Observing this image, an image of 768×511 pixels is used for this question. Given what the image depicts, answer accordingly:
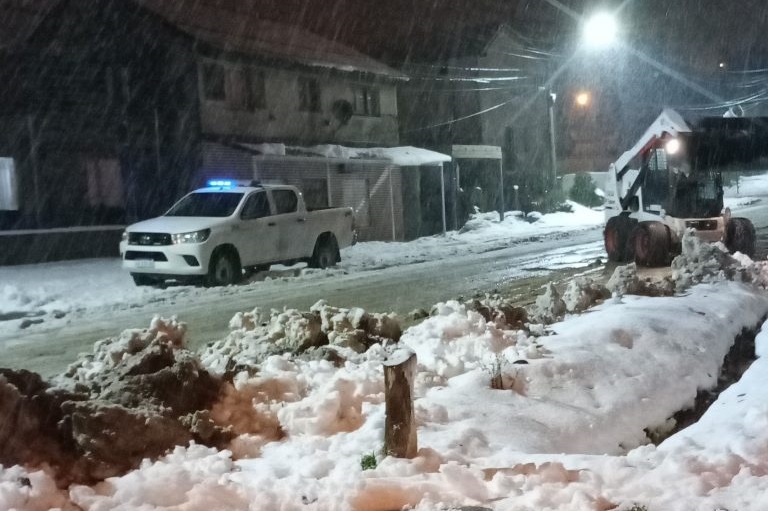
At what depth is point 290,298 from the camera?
43.5ft

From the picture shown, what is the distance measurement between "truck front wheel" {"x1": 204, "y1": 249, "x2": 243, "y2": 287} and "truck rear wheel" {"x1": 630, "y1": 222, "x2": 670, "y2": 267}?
7864mm

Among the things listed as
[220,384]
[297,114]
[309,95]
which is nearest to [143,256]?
[220,384]

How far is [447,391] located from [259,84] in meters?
20.5

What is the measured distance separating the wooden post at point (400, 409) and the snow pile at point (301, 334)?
2.29 m

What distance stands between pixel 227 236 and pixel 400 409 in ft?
34.9

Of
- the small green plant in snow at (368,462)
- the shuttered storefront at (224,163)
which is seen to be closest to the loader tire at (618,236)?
the shuttered storefront at (224,163)

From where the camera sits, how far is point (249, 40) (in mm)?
25953

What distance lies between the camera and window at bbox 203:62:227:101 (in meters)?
23.8

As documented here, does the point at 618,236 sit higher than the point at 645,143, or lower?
lower

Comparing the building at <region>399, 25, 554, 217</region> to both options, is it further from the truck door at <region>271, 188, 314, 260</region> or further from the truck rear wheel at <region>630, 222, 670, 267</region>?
the truck rear wheel at <region>630, 222, 670, 267</region>

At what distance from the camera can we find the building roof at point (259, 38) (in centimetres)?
2403

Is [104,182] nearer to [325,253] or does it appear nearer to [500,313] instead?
[325,253]

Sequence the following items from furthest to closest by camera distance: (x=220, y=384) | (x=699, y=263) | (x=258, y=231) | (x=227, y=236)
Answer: (x=258, y=231)
(x=227, y=236)
(x=699, y=263)
(x=220, y=384)

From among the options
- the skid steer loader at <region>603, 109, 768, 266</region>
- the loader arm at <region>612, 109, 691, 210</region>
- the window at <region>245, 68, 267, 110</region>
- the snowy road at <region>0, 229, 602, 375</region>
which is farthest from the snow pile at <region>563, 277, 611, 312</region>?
the window at <region>245, 68, 267, 110</region>
